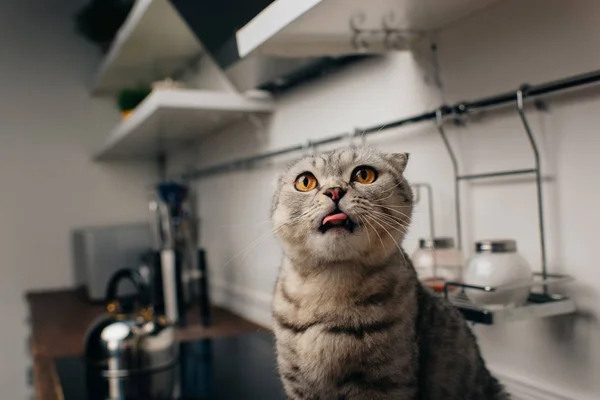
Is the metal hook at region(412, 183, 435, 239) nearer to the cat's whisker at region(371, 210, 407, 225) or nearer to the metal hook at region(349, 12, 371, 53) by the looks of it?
the metal hook at region(349, 12, 371, 53)

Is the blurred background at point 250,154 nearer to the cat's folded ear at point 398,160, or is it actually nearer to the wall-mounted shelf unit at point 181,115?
the wall-mounted shelf unit at point 181,115

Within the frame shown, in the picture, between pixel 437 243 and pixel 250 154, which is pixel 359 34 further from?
pixel 250 154

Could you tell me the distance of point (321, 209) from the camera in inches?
26.8

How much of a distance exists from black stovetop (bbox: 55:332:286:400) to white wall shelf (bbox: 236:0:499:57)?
539 millimetres

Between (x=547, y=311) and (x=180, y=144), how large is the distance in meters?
1.99

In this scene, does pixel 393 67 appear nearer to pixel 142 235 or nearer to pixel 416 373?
pixel 416 373

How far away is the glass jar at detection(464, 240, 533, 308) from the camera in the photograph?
0.83 metres

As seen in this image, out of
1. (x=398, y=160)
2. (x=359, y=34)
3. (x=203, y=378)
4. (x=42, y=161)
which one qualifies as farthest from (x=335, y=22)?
(x=42, y=161)

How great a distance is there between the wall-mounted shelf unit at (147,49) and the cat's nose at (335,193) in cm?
117

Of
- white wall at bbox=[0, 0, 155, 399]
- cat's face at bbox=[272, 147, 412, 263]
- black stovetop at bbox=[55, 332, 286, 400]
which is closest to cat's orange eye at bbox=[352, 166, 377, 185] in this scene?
cat's face at bbox=[272, 147, 412, 263]

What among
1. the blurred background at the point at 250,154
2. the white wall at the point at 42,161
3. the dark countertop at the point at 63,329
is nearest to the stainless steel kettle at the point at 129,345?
the blurred background at the point at 250,154

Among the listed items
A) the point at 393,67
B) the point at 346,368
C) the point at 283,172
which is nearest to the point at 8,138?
the point at 393,67

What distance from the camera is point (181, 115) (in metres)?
1.85

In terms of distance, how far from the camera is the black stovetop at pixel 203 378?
4.14ft
